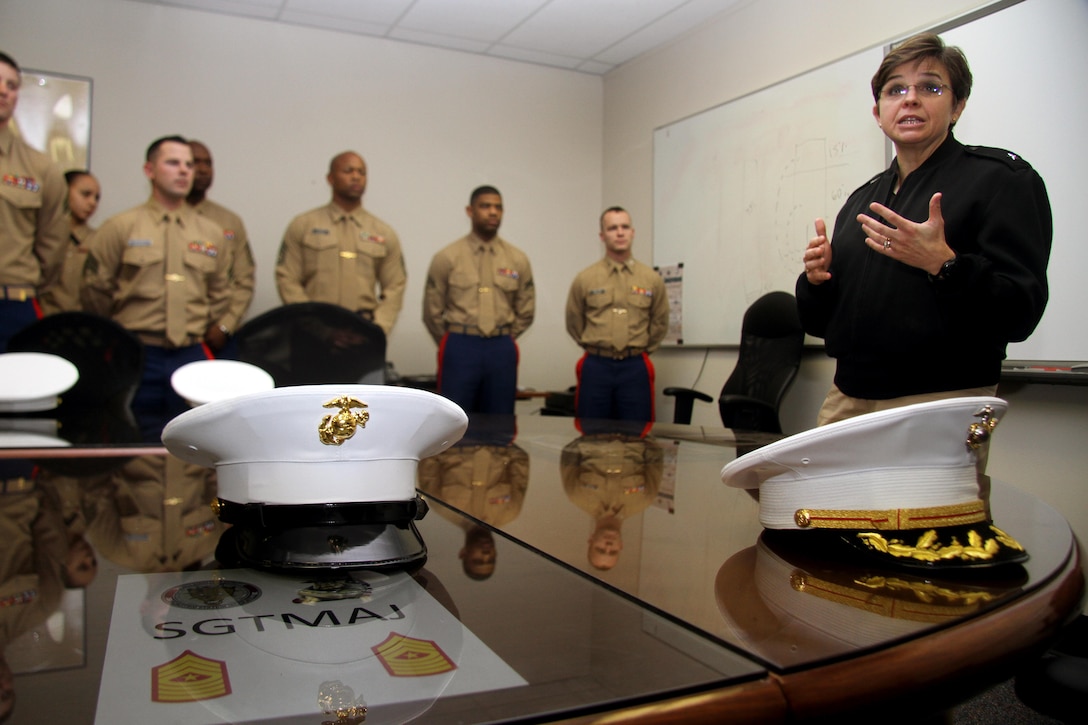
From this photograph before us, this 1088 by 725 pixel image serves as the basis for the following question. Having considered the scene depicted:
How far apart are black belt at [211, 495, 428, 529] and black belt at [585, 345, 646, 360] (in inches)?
161

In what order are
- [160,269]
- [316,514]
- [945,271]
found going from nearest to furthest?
1. [316,514]
2. [945,271]
3. [160,269]

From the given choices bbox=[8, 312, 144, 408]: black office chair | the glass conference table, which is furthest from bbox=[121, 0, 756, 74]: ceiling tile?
the glass conference table

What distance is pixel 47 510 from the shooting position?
0.99m

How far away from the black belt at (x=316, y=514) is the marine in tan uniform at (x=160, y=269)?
3.34m

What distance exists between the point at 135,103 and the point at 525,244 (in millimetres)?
2675

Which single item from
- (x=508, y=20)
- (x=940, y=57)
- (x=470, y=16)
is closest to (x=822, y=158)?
(x=508, y=20)

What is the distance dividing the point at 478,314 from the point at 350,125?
5.70ft

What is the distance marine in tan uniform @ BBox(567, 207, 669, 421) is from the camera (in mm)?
4770

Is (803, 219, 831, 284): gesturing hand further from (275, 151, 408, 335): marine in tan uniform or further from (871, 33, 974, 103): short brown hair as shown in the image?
(275, 151, 408, 335): marine in tan uniform

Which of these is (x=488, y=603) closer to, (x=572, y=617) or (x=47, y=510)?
(x=572, y=617)

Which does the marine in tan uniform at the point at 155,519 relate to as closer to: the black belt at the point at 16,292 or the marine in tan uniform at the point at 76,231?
the black belt at the point at 16,292

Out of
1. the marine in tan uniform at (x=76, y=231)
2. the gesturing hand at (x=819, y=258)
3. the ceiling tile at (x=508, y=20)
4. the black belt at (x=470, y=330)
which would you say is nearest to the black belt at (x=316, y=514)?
the gesturing hand at (x=819, y=258)

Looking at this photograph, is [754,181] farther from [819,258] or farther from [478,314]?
[819,258]

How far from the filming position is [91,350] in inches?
94.9
